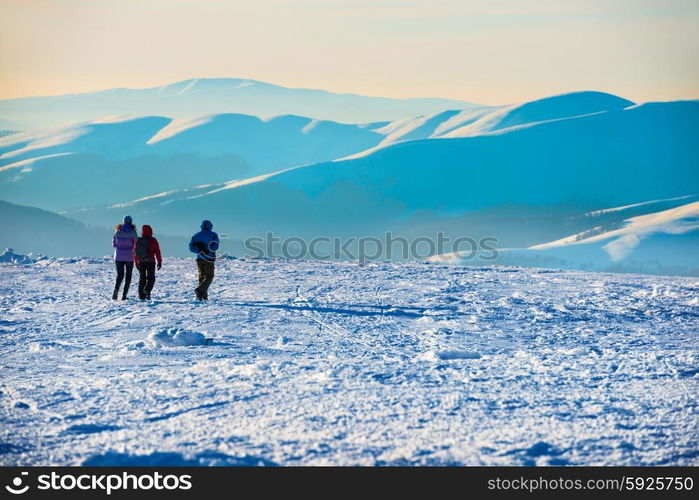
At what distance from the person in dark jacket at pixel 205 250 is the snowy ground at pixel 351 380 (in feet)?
1.69

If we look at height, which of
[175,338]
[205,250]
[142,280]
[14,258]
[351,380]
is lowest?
[351,380]

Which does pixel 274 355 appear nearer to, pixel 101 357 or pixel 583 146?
pixel 101 357

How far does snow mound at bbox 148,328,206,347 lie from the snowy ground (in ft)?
0.18

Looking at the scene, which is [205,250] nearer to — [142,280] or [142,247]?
[142,247]

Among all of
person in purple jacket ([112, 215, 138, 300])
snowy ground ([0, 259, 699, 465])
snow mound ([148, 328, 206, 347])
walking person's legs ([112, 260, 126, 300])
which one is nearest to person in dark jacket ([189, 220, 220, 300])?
snowy ground ([0, 259, 699, 465])

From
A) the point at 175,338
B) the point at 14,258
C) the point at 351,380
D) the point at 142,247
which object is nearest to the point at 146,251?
the point at 142,247

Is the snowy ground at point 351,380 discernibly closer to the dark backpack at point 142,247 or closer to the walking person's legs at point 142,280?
the walking person's legs at point 142,280

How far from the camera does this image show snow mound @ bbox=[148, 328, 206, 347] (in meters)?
9.91

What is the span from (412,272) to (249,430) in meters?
14.9

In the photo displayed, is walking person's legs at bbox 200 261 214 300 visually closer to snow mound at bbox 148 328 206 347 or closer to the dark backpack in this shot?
the dark backpack

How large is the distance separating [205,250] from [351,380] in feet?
20.1

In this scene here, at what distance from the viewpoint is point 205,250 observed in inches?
532

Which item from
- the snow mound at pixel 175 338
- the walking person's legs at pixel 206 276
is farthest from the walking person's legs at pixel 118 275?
the snow mound at pixel 175 338

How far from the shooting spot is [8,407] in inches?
273
